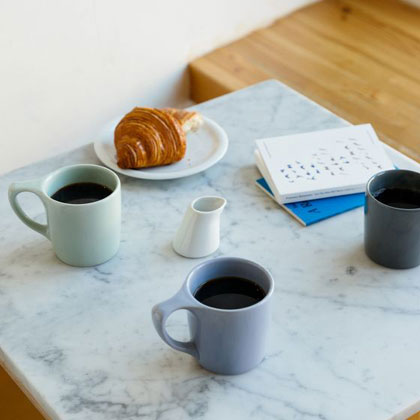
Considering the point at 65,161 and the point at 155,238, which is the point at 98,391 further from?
the point at 65,161

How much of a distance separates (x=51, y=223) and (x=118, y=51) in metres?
0.95

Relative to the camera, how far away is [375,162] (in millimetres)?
1215

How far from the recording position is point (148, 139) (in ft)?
3.89

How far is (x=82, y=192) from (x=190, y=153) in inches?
11.1

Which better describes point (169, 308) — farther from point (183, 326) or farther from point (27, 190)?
point (27, 190)

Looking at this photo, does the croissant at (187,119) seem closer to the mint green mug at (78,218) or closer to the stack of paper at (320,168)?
the stack of paper at (320,168)

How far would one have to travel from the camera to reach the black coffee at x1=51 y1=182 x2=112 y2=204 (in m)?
1.03

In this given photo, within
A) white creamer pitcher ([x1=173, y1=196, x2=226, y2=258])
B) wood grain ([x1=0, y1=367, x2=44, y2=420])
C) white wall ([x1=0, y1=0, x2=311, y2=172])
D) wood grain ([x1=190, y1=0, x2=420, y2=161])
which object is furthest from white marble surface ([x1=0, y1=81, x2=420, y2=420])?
wood grain ([x1=190, y1=0, x2=420, y2=161])

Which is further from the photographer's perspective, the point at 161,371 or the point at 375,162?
the point at 375,162

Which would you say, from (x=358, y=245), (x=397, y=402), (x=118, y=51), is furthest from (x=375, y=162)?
(x=118, y=51)

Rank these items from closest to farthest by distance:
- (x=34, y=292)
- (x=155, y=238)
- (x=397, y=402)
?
(x=397, y=402) < (x=34, y=292) < (x=155, y=238)

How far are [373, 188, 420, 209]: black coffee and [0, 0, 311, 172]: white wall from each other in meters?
0.98

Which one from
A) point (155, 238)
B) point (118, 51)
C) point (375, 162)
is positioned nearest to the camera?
point (155, 238)

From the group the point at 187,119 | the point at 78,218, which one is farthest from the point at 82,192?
the point at 187,119
